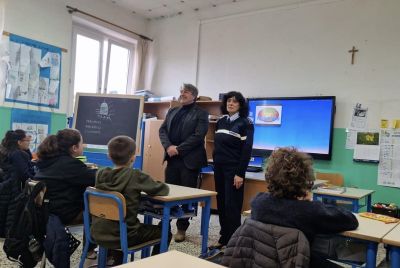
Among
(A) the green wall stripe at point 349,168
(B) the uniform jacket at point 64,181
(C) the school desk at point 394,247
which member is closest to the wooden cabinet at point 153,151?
(A) the green wall stripe at point 349,168

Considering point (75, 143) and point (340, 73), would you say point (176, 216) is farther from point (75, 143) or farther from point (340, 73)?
point (340, 73)

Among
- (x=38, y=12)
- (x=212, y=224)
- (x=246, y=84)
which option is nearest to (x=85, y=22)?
(x=38, y=12)

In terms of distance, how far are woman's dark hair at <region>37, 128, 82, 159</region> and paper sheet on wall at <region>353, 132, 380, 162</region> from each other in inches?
142

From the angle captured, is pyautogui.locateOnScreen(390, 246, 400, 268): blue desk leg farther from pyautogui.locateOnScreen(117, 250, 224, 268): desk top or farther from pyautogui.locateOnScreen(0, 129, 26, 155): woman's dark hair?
pyautogui.locateOnScreen(0, 129, 26, 155): woman's dark hair

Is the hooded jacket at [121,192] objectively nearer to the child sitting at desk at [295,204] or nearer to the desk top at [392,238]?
the child sitting at desk at [295,204]

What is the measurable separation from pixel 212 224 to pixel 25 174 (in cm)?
219

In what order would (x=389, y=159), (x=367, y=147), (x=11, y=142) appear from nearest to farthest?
1. (x=11, y=142)
2. (x=389, y=159)
3. (x=367, y=147)

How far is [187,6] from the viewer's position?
6.16 meters

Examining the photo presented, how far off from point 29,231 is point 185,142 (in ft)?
5.11

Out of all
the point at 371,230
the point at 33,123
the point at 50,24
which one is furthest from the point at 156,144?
the point at 371,230

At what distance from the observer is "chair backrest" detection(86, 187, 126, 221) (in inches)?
75.4

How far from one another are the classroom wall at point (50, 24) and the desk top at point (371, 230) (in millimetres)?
4517

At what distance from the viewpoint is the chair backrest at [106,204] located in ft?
6.29

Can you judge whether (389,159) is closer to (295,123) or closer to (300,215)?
(295,123)
